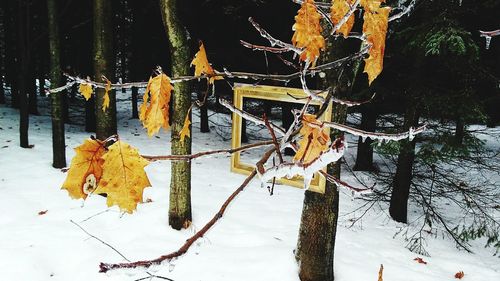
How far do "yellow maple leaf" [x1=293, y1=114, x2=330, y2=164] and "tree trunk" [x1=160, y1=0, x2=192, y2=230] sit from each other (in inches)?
173

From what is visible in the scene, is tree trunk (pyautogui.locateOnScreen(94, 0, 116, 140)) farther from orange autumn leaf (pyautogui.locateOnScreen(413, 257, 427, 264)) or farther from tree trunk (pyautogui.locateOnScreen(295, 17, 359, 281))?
orange autumn leaf (pyautogui.locateOnScreen(413, 257, 427, 264))

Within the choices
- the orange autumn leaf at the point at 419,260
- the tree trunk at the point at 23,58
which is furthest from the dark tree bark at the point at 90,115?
the orange autumn leaf at the point at 419,260

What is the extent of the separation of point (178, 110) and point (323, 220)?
2642 millimetres

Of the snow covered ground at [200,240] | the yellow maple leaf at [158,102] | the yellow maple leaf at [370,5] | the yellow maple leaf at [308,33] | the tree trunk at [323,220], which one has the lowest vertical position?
the snow covered ground at [200,240]

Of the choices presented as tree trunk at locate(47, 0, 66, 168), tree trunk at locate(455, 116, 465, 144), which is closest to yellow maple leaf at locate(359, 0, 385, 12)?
tree trunk at locate(455, 116, 465, 144)

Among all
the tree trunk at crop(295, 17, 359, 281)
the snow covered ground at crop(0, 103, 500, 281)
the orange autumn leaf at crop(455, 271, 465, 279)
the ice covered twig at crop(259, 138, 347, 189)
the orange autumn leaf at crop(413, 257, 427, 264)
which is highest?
the ice covered twig at crop(259, 138, 347, 189)

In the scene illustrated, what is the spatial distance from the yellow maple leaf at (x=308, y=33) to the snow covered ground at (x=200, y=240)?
2394 mm

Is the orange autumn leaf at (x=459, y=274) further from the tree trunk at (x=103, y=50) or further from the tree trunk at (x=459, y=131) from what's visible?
the tree trunk at (x=103, y=50)

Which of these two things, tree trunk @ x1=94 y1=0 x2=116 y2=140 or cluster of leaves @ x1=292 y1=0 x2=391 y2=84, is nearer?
cluster of leaves @ x1=292 y1=0 x2=391 y2=84

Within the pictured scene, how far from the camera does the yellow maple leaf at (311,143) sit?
3.21ft

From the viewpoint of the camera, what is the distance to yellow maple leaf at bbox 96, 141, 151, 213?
3.37 ft

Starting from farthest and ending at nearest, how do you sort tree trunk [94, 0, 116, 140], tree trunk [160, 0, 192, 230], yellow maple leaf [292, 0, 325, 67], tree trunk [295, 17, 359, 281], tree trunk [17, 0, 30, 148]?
tree trunk [17, 0, 30, 148] < tree trunk [94, 0, 116, 140] < tree trunk [160, 0, 192, 230] < tree trunk [295, 17, 359, 281] < yellow maple leaf [292, 0, 325, 67]

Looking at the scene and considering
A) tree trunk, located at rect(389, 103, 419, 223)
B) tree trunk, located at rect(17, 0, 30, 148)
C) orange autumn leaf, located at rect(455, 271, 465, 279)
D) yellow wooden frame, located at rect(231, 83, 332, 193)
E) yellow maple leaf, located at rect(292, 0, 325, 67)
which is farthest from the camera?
tree trunk, located at rect(17, 0, 30, 148)

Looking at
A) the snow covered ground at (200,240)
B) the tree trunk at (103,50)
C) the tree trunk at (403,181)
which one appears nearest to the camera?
the snow covered ground at (200,240)
